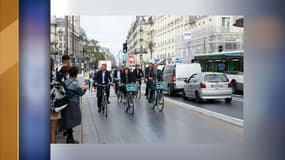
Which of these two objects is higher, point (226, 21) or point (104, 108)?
point (226, 21)

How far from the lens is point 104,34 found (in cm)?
669

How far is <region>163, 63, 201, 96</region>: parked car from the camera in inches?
287

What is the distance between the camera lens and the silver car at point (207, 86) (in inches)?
291

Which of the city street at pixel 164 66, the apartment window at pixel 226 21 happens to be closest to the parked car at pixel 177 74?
the city street at pixel 164 66

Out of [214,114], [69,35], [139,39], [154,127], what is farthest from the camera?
[139,39]

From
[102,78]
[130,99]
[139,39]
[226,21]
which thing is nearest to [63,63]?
[130,99]

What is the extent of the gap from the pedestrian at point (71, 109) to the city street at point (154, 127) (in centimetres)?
11

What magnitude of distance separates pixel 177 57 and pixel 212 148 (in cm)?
191

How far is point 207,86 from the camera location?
7660mm

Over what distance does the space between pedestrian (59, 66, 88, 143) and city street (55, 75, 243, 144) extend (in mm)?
105

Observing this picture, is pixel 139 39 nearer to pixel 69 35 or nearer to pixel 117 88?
pixel 117 88

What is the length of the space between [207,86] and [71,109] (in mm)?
2576
